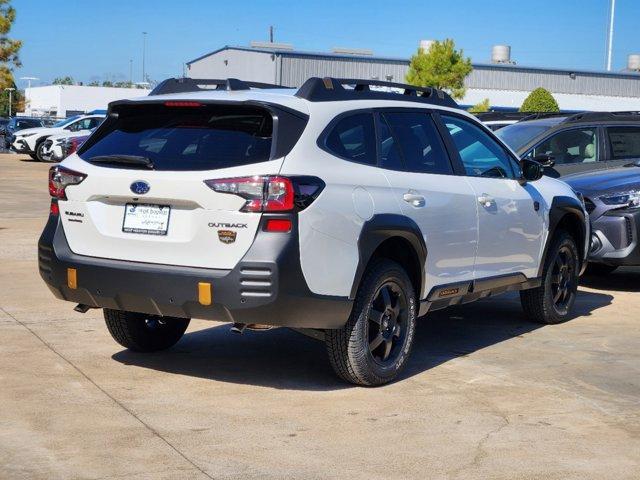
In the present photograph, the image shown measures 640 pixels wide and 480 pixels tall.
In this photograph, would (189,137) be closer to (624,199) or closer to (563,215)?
(563,215)

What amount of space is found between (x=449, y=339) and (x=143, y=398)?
2.86m

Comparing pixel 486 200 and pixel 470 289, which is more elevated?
pixel 486 200

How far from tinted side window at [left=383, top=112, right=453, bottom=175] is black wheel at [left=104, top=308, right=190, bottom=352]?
6.43 ft

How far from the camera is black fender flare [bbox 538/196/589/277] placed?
8.49m

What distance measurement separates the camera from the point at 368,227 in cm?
621

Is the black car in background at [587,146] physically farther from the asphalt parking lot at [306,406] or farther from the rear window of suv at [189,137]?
the rear window of suv at [189,137]

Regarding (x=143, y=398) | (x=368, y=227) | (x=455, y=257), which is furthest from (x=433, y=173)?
(x=143, y=398)

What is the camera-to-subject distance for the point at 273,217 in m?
5.77

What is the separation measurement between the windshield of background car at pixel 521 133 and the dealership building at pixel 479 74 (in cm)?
5193

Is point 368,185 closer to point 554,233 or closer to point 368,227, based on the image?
point 368,227

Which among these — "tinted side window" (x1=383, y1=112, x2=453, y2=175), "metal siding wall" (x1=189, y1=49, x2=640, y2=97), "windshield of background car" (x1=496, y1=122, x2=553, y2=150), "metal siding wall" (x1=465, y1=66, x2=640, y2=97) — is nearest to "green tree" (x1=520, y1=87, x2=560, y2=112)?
"metal siding wall" (x1=189, y1=49, x2=640, y2=97)

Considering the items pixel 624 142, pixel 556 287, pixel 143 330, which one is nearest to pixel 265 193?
pixel 143 330

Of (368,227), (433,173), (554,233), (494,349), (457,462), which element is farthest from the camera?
(554,233)

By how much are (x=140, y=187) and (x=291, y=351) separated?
2018 millimetres
